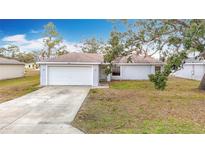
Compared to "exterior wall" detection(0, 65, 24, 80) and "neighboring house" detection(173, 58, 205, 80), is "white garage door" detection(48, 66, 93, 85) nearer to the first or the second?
"exterior wall" detection(0, 65, 24, 80)

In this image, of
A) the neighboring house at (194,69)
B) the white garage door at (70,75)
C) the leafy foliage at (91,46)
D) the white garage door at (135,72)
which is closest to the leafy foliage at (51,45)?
the leafy foliage at (91,46)

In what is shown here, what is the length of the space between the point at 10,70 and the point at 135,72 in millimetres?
11706

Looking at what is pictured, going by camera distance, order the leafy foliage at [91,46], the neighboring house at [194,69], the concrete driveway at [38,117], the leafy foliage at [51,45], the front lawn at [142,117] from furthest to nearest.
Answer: the leafy foliage at [91,46] → the leafy foliage at [51,45] → the neighboring house at [194,69] → the front lawn at [142,117] → the concrete driveway at [38,117]

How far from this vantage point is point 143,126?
6.41m

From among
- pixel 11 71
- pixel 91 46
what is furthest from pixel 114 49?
pixel 91 46

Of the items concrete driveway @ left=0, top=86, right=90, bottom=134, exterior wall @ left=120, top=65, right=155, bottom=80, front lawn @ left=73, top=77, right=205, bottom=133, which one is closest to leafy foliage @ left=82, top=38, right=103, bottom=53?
exterior wall @ left=120, top=65, right=155, bottom=80

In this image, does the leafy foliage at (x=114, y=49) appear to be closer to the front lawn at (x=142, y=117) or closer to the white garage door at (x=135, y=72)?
the front lawn at (x=142, y=117)

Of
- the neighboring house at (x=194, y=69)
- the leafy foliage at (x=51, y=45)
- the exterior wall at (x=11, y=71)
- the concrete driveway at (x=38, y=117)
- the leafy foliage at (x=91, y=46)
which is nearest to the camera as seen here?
the concrete driveway at (x=38, y=117)

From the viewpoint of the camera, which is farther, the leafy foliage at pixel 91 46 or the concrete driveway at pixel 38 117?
the leafy foliage at pixel 91 46

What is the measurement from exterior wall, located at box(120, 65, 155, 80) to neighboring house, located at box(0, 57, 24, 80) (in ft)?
32.3

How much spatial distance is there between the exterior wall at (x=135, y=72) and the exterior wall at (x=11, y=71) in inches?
387

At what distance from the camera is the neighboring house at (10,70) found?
20.2m

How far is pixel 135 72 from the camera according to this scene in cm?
2230
